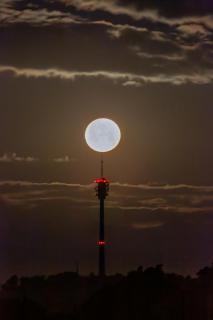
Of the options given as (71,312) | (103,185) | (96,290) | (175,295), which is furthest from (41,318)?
(103,185)

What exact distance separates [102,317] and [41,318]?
1151cm

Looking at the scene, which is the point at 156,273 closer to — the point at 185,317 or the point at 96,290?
the point at 96,290

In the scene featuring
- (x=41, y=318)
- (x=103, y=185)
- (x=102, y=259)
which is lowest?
(x=41, y=318)

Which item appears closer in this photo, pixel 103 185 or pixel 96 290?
pixel 96 290

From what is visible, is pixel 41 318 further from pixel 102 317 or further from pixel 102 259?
pixel 102 259

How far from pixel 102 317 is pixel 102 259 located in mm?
22726

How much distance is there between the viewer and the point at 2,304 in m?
116

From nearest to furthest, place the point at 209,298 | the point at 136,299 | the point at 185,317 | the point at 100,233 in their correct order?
1. the point at 185,317
2. the point at 209,298
3. the point at 136,299
4. the point at 100,233

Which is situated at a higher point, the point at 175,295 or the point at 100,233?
the point at 100,233

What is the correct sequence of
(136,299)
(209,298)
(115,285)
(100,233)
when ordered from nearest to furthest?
(209,298) < (136,299) < (115,285) < (100,233)

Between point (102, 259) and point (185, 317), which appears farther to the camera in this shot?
point (102, 259)

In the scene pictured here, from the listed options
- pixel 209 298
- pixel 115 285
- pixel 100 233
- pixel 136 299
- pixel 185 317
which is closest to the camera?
pixel 185 317

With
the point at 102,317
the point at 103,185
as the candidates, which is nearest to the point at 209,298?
the point at 102,317

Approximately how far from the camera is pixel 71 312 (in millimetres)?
118812
